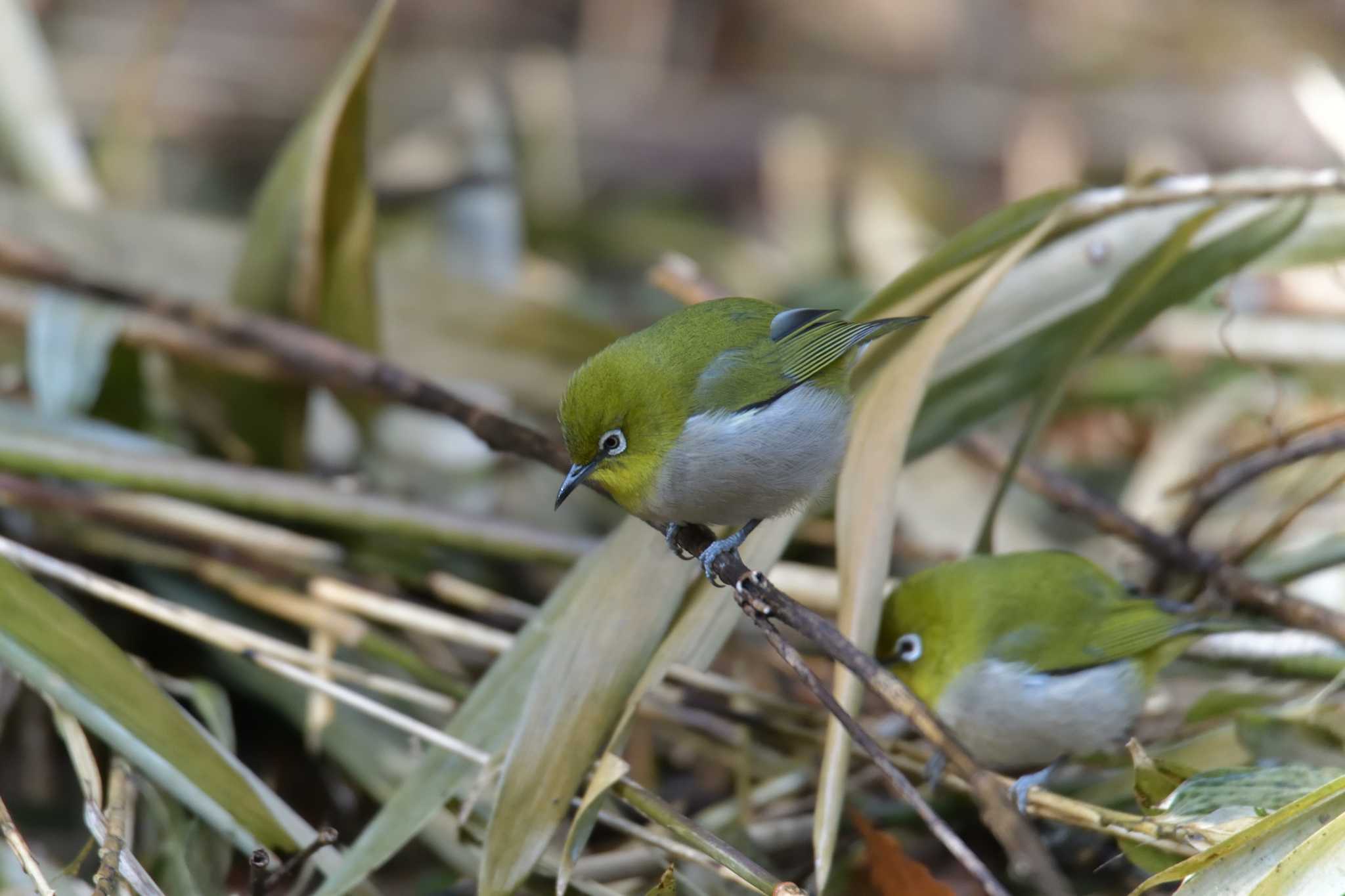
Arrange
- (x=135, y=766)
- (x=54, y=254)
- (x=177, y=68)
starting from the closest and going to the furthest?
(x=135, y=766) → (x=54, y=254) → (x=177, y=68)

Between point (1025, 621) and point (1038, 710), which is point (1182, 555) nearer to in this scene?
point (1025, 621)

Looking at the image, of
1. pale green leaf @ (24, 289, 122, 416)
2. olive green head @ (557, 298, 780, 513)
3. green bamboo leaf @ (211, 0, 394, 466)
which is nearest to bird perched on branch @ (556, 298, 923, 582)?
olive green head @ (557, 298, 780, 513)

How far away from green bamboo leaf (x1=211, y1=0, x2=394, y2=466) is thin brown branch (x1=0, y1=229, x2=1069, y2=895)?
13 cm

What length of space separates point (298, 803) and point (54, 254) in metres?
1.75

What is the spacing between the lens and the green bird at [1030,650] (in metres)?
2.31

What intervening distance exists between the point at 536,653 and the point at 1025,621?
99 centimetres

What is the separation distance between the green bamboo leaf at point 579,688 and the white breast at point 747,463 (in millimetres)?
180

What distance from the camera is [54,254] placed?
328cm

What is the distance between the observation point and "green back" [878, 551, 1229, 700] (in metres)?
2.37

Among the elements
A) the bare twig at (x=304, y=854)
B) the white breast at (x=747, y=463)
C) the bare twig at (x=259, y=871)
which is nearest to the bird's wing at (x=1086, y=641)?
the white breast at (x=747, y=463)

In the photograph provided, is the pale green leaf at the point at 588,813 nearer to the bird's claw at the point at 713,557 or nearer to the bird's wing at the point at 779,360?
the bird's claw at the point at 713,557

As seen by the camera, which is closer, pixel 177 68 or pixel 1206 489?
pixel 1206 489

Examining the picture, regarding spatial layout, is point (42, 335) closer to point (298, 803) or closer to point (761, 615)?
point (298, 803)

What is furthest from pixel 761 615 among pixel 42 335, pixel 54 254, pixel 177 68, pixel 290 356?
pixel 177 68
